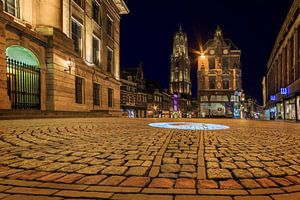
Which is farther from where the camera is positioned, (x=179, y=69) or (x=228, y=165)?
(x=179, y=69)

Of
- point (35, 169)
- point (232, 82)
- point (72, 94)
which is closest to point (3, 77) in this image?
point (72, 94)

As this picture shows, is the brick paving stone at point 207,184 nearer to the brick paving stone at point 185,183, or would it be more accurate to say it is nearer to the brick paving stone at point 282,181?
the brick paving stone at point 185,183

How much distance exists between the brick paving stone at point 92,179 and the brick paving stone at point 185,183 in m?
1.01

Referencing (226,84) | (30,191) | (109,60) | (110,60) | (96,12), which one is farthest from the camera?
(226,84)

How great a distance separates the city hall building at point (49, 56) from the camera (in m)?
12.1

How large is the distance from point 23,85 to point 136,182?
40.4 ft

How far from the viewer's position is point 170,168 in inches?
138

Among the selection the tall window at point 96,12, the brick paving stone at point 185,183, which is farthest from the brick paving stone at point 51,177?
the tall window at point 96,12

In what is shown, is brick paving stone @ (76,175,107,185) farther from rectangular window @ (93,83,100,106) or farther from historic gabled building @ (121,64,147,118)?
historic gabled building @ (121,64,147,118)

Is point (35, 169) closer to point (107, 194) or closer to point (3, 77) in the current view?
point (107, 194)

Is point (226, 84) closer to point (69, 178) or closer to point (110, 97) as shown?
point (110, 97)

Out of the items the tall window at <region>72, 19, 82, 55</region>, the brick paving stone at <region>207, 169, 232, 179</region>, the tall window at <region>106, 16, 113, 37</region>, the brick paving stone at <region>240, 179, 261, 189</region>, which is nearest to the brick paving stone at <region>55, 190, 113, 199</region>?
the brick paving stone at <region>207, 169, 232, 179</region>

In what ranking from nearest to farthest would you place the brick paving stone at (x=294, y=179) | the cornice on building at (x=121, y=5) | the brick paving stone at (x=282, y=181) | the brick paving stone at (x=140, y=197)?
the brick paving stone at (x=140, y=197) → the brick paving stone at (x=282, y=181) → the brick paving stone at (x=294, y=179) → the cornice on building at (x=121, y=5)

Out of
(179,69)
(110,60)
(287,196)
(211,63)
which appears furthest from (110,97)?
(179,69)
